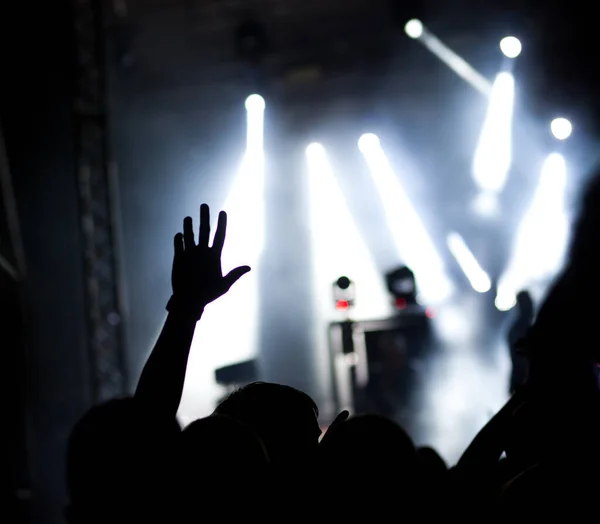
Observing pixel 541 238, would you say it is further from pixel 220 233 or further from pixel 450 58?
pixel 220 233

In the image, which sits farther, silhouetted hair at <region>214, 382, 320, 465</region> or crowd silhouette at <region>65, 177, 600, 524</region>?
silhouetted hair at <region>214, 382, 320, 465</region>

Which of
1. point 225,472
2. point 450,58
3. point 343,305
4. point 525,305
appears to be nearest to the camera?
point 225,472

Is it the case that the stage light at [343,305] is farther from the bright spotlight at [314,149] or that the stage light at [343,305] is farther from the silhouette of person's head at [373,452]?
the silhouette of person's head at [373,452]

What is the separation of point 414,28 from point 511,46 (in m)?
0.99

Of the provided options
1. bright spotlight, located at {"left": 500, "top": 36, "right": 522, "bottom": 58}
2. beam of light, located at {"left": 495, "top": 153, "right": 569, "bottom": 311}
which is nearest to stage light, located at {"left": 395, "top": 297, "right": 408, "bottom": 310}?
beam of light, located at {"left": 495, "top": 153, "right": 569, "bottom": 311}

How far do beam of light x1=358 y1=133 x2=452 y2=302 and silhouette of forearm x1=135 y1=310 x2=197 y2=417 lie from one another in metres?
6.67

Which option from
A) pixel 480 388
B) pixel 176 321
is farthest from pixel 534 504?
pixel 480 388

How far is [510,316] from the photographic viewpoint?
7.56 metres

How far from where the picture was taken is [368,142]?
25.3ft

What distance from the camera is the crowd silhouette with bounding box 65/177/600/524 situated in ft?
3.04

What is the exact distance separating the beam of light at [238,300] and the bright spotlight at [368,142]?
3.49 feet

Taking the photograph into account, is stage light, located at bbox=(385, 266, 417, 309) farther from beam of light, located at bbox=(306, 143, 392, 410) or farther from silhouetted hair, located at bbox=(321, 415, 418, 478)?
silhouetted hair, located at bbox=(321, 415, 418, 478)

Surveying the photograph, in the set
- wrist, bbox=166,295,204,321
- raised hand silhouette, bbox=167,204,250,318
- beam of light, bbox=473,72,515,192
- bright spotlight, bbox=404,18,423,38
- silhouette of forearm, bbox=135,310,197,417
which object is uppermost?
bright spotlight, bbox=404,18,423,38

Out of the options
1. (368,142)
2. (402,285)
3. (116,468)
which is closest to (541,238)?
(402,285)
